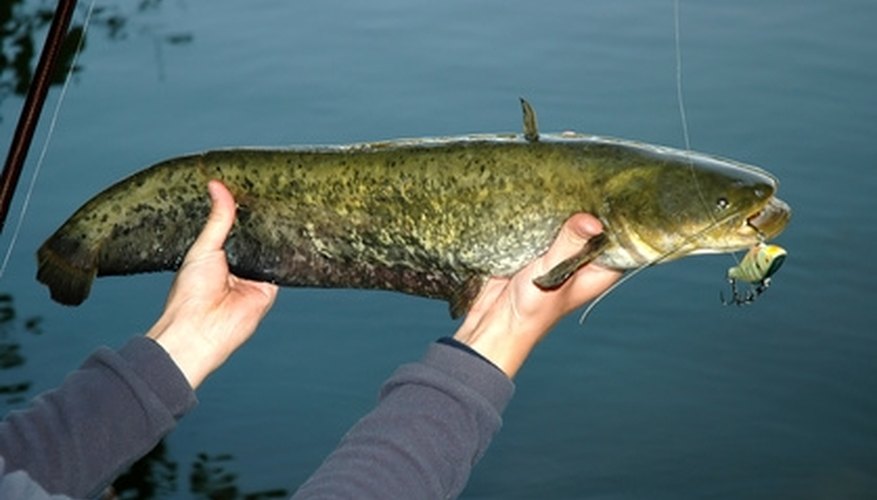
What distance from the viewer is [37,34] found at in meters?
8.72

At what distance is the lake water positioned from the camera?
5.64 meters

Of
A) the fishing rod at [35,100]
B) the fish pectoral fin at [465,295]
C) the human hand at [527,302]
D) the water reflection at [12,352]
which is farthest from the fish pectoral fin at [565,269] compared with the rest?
the water reflection at [12,352]

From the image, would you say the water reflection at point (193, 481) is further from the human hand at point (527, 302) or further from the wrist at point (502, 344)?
the wrist at point (502, 344)

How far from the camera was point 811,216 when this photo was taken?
648 centimetres

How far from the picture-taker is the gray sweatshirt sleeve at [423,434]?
2.49 metres

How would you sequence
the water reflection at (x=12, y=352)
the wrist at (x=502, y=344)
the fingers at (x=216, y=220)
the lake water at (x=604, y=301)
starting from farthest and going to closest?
the water reflection at (x=12, y=352) < the lake water at (x=604, y=301) < the fingers at (x=216, y=220) < the wrist at (x=502, y=344)

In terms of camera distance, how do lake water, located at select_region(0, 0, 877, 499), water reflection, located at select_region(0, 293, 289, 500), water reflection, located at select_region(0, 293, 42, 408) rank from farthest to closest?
water reflection, located at select_region(0, 293, 42, 408) < lake water, located at select_region(0, 0, 877, 499) < water reflection, located at select_region(0, 293, 289, 500)

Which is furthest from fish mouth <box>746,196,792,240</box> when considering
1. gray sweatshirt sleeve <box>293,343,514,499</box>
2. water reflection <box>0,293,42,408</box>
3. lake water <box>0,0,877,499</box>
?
water reflection <box>0,293,42,408</box>

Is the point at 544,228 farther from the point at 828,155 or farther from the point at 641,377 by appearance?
the point at 828,155

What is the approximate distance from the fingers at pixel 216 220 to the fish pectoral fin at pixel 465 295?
14.4 inches

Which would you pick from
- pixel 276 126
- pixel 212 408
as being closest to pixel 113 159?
pixel 276 126

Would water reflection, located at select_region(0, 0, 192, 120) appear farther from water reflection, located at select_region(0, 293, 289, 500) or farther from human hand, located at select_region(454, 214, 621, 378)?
human hand, located at select_region(454, 214, 621, 378)

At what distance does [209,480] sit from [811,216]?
2.19m

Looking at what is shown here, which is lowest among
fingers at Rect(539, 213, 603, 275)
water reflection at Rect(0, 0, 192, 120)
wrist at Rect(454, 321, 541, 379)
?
water reflection at Rect(0, 0, 192, 120)
